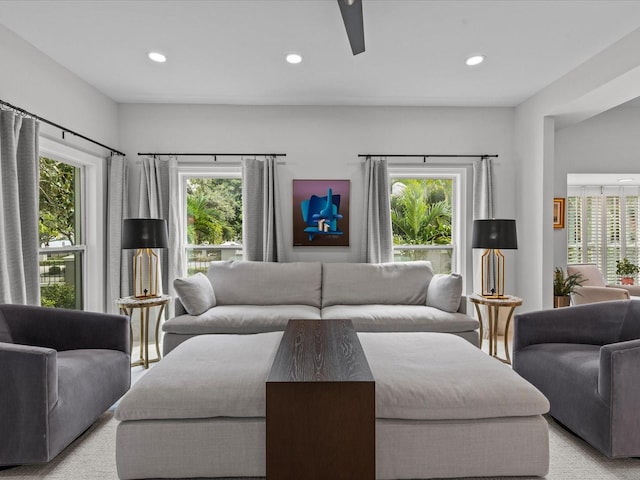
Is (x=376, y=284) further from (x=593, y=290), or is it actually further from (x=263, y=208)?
(x=593, y=290)

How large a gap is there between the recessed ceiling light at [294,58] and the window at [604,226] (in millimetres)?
5078

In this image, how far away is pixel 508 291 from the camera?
14.9ft

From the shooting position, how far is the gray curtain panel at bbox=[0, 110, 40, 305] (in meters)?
2.66

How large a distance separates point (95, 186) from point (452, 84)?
3843mm

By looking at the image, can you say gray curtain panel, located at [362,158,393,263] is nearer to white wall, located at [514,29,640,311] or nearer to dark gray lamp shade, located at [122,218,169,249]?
white wall, located at [514,29,640,311]

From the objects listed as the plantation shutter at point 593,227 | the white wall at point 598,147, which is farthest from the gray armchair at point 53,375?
the plantation shutter at point 593,227

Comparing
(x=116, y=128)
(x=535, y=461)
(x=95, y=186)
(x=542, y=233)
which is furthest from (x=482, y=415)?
(x=116, y=128)

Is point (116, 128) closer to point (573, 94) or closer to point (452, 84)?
point (452, 84)

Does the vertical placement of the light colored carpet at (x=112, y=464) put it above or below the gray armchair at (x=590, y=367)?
below

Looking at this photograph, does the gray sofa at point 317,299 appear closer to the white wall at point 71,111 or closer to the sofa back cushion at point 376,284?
the sofa back cushion at point 376,284

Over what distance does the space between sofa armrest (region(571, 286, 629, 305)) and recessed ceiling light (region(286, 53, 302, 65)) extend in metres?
3.93

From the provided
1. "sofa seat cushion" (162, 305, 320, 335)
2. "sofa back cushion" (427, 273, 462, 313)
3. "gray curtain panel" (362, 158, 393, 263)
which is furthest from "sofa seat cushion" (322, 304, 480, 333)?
"gray curtain panel" (362, 158, 393, 263)

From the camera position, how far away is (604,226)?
6.15 meters

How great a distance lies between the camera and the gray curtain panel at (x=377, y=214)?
4395 millimetres
